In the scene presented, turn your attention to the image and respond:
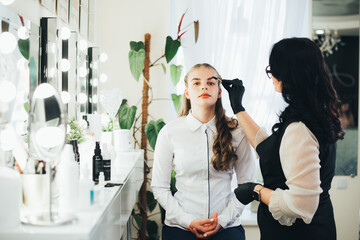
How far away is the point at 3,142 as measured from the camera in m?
1.14

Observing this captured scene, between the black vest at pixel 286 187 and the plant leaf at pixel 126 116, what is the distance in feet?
4.64

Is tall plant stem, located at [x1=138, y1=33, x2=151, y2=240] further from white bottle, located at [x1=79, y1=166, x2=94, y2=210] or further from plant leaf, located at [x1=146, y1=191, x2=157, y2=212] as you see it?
white bottle, located at [x1=79, y1=166, x2=94, y2=210]

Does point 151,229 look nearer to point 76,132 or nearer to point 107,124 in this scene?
point 107,124

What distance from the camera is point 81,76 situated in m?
2.20

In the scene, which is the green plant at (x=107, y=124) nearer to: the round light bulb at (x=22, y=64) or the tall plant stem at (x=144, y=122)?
the tall plant stem at (x=144, y=122)

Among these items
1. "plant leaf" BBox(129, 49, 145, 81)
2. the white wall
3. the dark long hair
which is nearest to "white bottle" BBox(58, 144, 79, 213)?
the dark long hair

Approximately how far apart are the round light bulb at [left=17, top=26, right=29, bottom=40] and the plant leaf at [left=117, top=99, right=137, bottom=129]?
1298mm

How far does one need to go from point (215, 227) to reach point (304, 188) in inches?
25.2

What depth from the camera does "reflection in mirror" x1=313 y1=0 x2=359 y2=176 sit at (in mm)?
2955

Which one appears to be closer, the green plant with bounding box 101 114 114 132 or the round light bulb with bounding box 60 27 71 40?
the round light bulb with bounding box 60 27 71 40

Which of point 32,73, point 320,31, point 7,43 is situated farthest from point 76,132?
point 320,31

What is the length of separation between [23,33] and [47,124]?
51cm

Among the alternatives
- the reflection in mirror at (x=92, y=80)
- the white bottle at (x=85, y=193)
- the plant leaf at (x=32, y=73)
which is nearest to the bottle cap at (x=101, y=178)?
the white bottle at (x=85, y=193)

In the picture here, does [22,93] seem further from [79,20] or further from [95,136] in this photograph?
[79,20]
